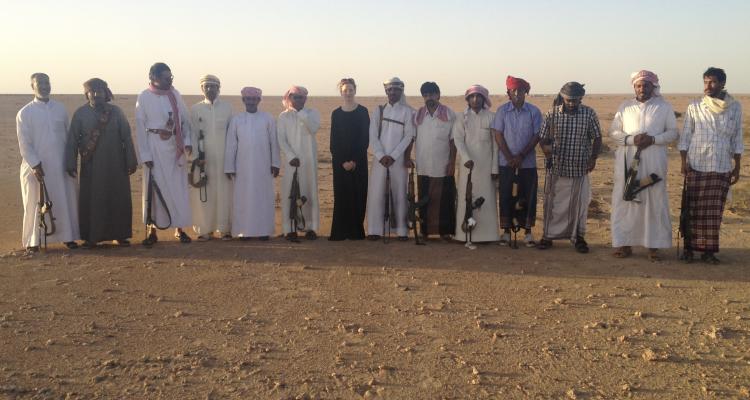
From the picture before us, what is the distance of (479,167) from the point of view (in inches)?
288

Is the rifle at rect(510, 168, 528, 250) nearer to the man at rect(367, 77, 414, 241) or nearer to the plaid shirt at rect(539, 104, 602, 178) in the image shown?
the plaid shirt at rect(539, 104, 602, 178)

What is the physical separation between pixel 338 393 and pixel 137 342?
1.61 metres

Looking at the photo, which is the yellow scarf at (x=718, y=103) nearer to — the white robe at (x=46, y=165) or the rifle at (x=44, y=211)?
the white robe at (x=46, y=165)

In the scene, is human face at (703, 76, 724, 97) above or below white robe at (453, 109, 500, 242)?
above

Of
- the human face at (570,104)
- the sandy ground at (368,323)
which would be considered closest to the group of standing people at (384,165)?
the human face at (570,104)

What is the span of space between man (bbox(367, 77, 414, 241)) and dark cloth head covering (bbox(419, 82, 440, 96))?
0.86 feet

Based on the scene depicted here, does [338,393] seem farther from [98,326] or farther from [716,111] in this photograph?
[716,111]

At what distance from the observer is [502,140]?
23.1 feet

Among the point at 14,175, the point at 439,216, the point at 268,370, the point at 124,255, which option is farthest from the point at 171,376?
the point at 14,175

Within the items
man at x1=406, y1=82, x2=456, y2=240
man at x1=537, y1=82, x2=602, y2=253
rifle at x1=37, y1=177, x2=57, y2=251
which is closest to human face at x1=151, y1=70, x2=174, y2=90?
rifle at x1=37, y1=177, x2=57, y2=251

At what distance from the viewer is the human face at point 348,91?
7.42 meters

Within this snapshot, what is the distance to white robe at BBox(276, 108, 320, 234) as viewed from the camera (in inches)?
299

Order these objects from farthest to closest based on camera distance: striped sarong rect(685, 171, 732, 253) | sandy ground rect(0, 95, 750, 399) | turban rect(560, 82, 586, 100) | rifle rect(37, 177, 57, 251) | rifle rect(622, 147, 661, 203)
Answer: rifle rect(37, 177, 57, 251), turban rect(560, 82, 586, 100), rifle rect(622, 147, 661, 203), striped sarong rect(685, 171, 732, 253), sandy ground rect(0, 95, 750, 399)

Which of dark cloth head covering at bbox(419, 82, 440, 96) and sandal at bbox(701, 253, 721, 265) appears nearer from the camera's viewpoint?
sandal at bbox(701, 253, 721, 265)
